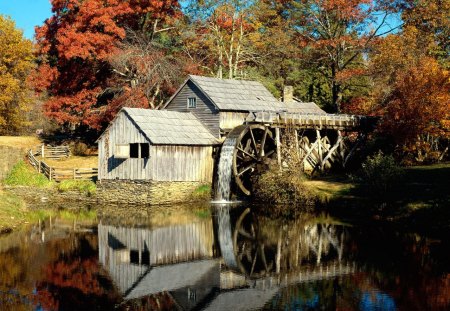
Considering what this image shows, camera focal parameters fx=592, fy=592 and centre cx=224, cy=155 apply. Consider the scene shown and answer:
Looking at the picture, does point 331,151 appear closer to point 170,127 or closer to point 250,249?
point 170,127

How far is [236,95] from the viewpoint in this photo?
125ft

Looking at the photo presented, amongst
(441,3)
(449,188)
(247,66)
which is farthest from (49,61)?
(449,188)

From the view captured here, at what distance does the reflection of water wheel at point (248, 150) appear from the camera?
1352 inches

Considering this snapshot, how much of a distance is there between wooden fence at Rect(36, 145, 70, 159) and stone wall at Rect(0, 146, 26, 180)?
2.38m

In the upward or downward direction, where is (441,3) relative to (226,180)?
upward

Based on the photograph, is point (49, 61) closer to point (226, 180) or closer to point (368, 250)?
point (226, 180)

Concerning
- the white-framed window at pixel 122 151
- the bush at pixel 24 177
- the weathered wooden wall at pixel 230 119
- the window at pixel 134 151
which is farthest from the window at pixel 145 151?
the bush at pixel 24 177

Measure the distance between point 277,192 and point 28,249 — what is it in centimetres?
1451

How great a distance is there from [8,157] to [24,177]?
2456 millimetres

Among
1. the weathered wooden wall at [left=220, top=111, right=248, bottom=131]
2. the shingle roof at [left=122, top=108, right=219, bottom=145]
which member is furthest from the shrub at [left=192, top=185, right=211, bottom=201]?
the weathered wooden wall at [left=220, top=111, right=248, bottom=131]

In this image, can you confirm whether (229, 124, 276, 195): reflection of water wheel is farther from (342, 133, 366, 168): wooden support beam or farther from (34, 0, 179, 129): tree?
(34, 0, 179, 129): tree

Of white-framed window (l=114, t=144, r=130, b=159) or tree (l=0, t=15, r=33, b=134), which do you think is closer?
white-framed window (l=114, t=144, r=130, b=159)

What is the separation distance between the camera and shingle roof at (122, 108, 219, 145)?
33219 millimetres

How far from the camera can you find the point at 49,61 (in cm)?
5000
